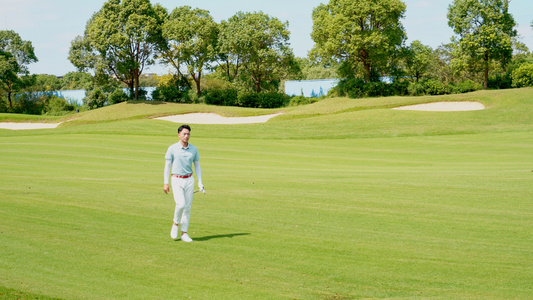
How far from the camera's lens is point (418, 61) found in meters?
67.4

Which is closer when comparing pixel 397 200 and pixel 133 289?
pixel 133 289

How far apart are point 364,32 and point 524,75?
16.8 metres

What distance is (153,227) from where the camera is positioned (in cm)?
1203

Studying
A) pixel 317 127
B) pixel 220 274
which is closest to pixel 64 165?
pixel 220 274

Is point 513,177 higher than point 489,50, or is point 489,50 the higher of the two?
point 489,50

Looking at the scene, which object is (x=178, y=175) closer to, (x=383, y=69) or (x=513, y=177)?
(x=513, y=177)

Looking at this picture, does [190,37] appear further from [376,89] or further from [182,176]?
[182,176]

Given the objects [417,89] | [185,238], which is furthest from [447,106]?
[185,238]

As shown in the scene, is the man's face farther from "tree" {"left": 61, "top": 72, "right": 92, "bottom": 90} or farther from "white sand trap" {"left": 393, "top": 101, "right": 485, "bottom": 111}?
"tree" {"left": 61, "top": 72, "right": 92, "bottom": 90}

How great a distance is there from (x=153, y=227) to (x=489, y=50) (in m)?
53.0

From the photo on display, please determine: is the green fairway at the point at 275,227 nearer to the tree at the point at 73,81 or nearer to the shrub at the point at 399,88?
the shrub at the point at 399,88

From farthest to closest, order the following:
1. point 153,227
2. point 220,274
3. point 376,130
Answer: point 376,130, point 153,227, point 220,274

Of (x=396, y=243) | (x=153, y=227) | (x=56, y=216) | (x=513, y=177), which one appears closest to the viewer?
(x=396, y=243)

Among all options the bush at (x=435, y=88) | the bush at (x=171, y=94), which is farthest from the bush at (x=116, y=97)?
the bush at (x=435, y=88)
